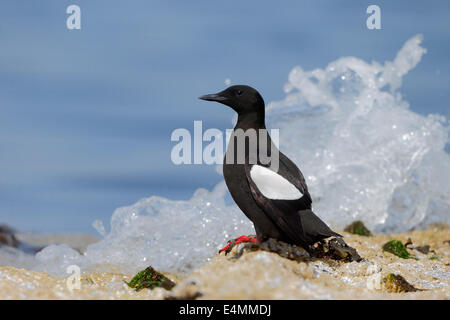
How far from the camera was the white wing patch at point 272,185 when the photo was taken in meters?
5.28

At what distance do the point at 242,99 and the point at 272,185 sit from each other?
1.27 meters

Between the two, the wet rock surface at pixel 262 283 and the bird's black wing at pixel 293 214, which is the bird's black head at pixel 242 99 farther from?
the wet rock surface at pixel 262 283

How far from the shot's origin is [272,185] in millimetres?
5305

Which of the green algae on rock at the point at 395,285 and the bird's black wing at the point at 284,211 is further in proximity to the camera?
the bird's black wing at the point at 284,211

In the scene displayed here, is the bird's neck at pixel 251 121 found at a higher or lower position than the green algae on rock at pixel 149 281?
higher

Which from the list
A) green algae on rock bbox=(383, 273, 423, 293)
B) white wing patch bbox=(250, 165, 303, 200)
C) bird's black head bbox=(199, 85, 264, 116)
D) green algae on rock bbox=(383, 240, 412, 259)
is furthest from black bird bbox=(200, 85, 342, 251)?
green algae on rock bbox=(383, 240, 412, 259)

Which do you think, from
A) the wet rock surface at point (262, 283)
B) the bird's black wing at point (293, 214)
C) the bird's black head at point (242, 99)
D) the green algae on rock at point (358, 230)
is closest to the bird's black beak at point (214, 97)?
the bird's black head at point (242, 99)

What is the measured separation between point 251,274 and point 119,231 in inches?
299

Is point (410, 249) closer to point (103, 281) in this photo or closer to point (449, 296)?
point (449, 296)

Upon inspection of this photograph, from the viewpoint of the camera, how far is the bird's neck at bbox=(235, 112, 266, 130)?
6.04m

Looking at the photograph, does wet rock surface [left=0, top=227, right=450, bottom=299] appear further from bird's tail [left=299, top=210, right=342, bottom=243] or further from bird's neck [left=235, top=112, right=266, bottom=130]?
bird's neck [left=235, top=112, right=266, bottom=130]

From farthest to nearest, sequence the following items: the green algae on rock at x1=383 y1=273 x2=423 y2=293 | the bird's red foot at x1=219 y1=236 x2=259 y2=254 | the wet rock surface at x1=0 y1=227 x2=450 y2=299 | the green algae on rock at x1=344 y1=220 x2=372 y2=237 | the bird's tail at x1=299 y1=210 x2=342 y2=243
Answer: the green algae on rock at x1=344 y1=220 x2=372 y2=237
the bird's red foot at x1=219 y1=236 x2=259 y2=254
the bird's tail at x1=299 y1=210 x2=342 y2=243
the green algae on rock at x1=383 y1=273 x2=423 y2=293
the wet rock surface at x1=0 y1=227 x2=450 y2=299

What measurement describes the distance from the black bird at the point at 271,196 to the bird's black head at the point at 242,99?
21 centimetres
